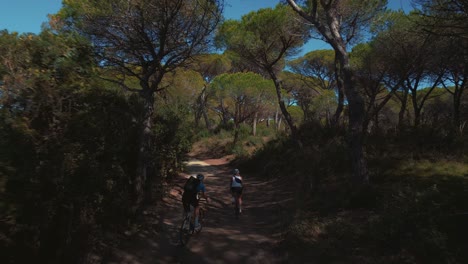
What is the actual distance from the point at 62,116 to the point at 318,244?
16.1ft

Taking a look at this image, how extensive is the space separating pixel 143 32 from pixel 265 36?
29.8 ft


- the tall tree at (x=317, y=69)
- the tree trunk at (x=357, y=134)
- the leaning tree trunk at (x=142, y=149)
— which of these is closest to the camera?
the tree trunk at (x=357, y=134)

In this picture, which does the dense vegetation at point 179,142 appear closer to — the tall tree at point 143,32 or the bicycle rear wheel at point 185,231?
the tall tree at point 143,32

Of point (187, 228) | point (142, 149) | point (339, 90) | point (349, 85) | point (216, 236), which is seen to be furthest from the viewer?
point (339, 90)

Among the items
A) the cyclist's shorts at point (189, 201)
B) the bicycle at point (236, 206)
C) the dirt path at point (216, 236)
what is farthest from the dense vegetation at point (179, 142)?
the bicycle at point (236, 206)

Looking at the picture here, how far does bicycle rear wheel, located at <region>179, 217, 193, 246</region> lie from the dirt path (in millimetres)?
133

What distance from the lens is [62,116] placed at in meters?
4.44

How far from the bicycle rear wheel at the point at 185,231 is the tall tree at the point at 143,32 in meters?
1.64

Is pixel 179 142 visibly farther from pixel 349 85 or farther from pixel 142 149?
pixel 349 85

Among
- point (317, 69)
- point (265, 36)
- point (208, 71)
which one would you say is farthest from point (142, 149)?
point (317, 69)

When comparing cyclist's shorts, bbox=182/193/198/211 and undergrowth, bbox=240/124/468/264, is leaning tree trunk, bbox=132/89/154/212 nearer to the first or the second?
cyclist's shorts, bbox=182/193/198/211

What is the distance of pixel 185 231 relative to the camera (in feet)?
23.9

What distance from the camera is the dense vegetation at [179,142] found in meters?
4.29

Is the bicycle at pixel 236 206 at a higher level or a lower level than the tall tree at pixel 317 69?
lower
